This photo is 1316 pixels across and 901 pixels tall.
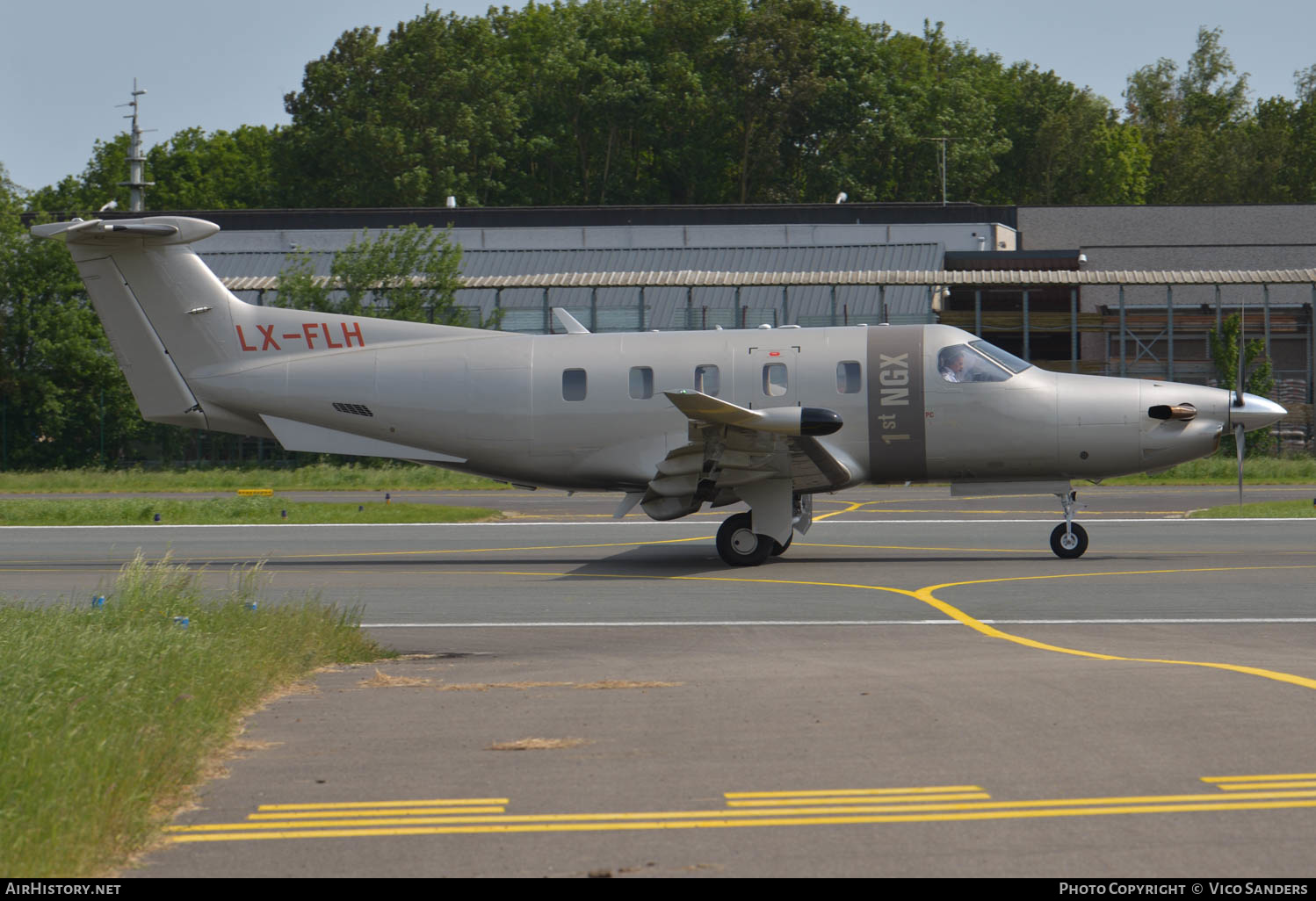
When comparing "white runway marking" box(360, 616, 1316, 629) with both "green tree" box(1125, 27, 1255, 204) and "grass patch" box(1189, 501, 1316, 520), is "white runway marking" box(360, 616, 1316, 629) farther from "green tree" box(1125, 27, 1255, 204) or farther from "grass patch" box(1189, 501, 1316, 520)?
"green tree" box(1125, 27, 1255, 204)

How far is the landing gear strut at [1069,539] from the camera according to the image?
1936cm

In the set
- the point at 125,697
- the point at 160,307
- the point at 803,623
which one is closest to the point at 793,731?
the point at 125,697

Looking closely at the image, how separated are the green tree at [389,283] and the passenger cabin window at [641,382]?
2602cm

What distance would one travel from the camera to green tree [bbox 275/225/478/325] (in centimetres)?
4566

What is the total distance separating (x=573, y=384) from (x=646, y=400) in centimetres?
112

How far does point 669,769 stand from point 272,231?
53.7m

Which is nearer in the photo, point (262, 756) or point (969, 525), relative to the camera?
point (262, 756)

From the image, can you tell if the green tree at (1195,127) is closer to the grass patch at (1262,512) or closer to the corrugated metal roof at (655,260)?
the corrugated metal roof at (655,260)

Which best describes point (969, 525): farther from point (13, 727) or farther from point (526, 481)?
point (13, 727)

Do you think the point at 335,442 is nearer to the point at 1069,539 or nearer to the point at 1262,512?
the point at 1069,539

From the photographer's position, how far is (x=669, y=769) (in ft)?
24.3

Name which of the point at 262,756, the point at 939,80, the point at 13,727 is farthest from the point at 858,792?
the point at 939,80

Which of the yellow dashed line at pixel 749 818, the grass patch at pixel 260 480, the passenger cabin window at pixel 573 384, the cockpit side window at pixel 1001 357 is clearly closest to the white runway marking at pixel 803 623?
the passenger cabin window at pixel 573 384

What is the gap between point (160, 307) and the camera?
66.4ft
